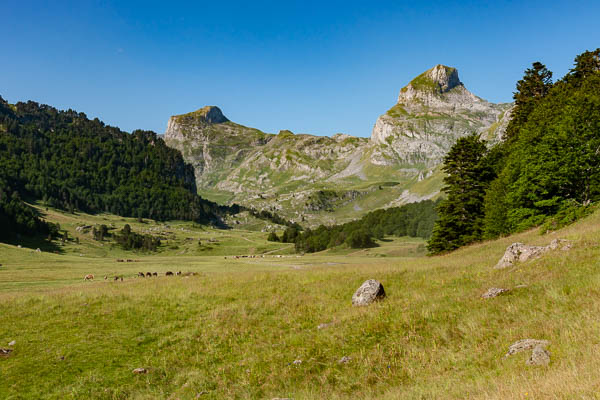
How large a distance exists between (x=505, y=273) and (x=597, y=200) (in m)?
31.2

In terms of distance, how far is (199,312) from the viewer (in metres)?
22.6

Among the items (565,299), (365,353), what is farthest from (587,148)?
(365,353)

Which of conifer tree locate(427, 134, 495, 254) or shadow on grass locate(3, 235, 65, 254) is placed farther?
shadow on grass locate(3, 235, 65, 254)

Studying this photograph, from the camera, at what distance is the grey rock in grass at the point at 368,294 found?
62.4 feet

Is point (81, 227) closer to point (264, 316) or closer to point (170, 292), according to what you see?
point (170, 292)

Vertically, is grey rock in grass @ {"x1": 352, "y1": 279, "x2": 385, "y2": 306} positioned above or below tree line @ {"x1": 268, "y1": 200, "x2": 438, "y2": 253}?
above

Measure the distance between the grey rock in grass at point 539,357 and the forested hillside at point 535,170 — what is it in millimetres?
34210

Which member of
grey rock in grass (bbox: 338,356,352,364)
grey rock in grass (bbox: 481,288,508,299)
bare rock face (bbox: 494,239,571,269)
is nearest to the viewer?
grey rock in grass (bbox: 338,356,352,364)

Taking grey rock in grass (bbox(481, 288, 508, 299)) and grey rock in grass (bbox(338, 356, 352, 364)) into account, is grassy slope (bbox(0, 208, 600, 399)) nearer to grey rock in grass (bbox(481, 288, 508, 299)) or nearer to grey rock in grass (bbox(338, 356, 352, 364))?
grey rock in grass (bbox(338, 356, 352, 364))

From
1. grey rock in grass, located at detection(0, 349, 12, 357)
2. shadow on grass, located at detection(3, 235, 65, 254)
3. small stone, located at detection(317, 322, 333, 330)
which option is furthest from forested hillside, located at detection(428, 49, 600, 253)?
shadow on grass, located at detection(3, 235, 65, 254)

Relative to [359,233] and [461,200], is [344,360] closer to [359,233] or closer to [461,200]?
[461,200]

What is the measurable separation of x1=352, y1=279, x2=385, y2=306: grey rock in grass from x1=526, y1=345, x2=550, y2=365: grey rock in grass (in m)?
10.4

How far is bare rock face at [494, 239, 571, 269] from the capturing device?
20636 millimetres

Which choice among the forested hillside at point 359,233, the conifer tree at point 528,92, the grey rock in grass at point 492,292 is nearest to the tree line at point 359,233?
the forested hillside at point 359,233
